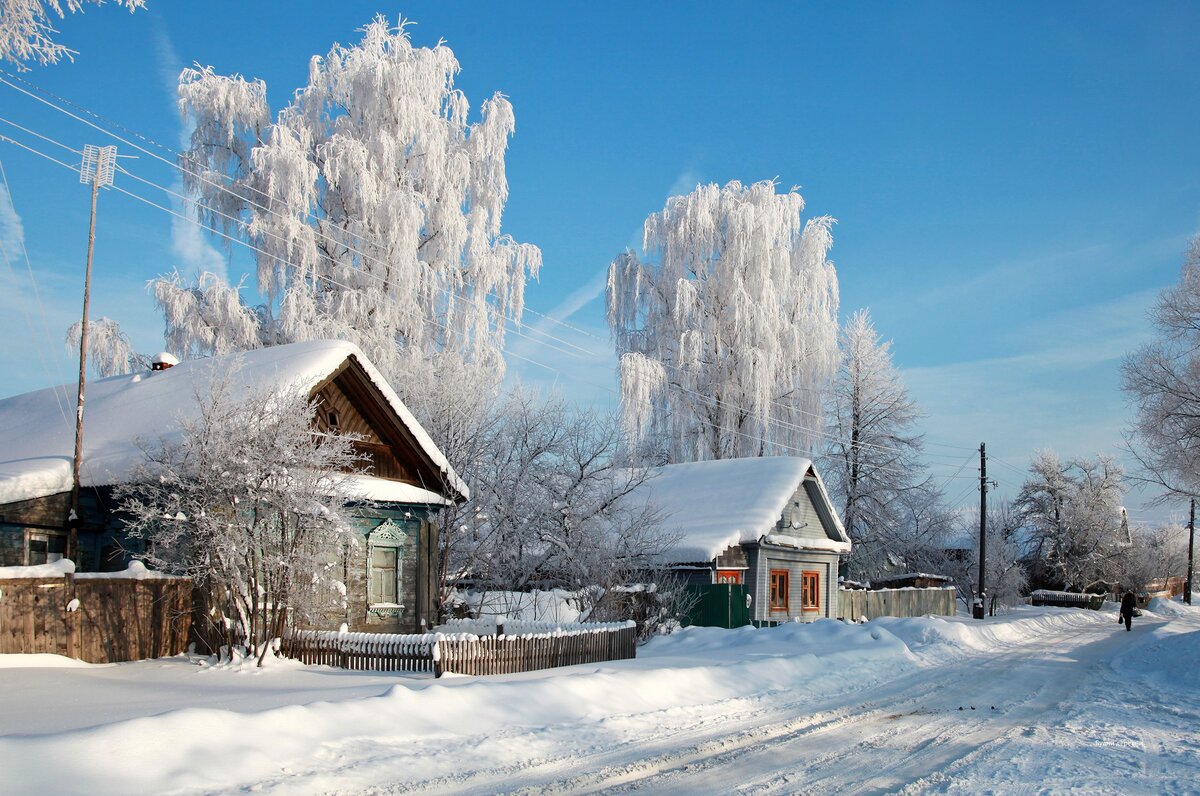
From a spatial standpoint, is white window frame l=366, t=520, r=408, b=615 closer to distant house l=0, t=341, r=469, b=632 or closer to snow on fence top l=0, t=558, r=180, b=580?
distant house l=0, t=341, r=469, b=632

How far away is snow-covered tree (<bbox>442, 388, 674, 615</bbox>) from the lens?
880 inches

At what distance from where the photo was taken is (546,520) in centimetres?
2281

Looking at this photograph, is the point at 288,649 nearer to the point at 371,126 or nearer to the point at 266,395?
the point at 266,395

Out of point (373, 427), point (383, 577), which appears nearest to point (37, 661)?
point (383, 577)

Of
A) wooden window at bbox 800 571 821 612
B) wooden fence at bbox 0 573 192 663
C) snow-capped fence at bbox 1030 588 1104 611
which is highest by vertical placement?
wooden fence at bbox 0 573 192 663

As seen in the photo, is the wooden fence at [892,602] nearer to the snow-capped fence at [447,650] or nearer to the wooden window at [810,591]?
the wooden window at [810,591]

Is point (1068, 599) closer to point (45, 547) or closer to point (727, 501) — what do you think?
point (727, 501)

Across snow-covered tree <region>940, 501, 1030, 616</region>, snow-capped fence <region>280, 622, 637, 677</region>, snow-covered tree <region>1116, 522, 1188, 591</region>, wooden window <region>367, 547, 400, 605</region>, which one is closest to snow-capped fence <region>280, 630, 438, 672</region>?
snow-capped fence <region>280, 622, 637, 677</region>

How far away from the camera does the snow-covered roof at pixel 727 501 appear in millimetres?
28125

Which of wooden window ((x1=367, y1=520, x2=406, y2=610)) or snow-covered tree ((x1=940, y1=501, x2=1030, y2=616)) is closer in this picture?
wooden window ((x1=367, y1=520, x2=406, y2=610))

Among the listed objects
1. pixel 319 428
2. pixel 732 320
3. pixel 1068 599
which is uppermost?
pixel 732 320

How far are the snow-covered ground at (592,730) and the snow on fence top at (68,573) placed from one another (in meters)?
1.16

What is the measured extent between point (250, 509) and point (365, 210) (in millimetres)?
17186

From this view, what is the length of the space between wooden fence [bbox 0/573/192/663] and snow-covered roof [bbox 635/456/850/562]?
1403 centimetres
